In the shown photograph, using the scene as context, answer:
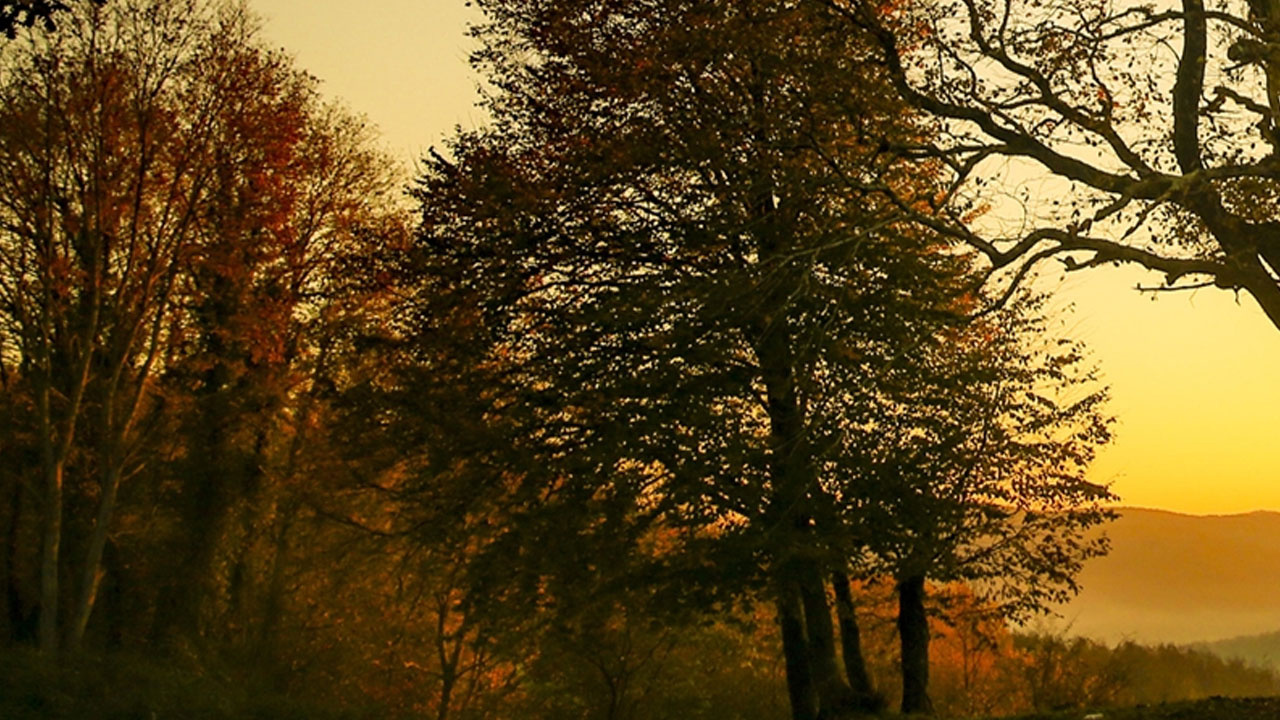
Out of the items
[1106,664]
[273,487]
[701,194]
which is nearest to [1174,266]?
[701,194]

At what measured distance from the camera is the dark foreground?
12078 mm

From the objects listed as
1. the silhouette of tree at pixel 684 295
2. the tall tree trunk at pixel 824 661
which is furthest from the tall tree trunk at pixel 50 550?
the tall tree trunk at pixel 824 661

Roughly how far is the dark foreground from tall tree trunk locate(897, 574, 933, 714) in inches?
238

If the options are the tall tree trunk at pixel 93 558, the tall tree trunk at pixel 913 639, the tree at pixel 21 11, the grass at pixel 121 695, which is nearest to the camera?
the tree at pixel 21 11

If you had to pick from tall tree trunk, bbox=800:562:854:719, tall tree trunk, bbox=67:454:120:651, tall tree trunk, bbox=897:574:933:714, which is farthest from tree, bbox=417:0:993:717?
tall tree trunk, bbox=67:454:120:651

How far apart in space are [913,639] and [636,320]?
24.6ft

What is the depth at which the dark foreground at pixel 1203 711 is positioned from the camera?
39.6 ft

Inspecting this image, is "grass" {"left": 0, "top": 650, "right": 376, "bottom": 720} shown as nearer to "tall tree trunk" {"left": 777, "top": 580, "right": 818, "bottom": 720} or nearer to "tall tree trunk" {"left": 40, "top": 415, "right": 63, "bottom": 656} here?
"tall tree trunk" {"left": 40, "top": 415, "right": 63, "bottom": 656}

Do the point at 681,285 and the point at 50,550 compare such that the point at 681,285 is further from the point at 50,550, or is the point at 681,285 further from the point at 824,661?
the point at 50,550

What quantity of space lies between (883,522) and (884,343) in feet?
7.73

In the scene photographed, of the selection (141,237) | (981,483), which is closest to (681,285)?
(981,483)

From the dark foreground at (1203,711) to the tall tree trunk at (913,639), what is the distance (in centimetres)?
605

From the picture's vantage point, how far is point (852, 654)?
19969mm

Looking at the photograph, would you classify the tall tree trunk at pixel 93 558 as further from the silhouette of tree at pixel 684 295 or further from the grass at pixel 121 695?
the silhouette of tree at pixel 684 295
